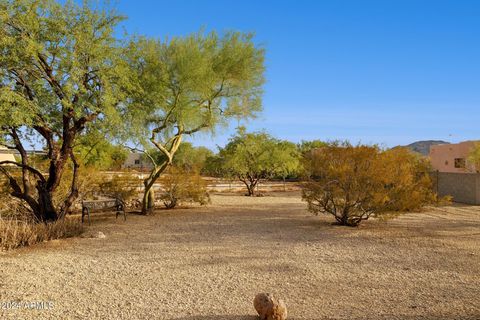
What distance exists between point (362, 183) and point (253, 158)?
1631 centimetres

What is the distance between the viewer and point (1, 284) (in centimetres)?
633

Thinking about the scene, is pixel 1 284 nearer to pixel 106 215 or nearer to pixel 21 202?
pixel 21 202

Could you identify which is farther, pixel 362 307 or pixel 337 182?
pixel 337 182

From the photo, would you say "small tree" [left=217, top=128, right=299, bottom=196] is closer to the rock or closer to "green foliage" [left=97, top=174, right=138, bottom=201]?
"green foliage" [left=97, top=174, right=138, bottom=201]

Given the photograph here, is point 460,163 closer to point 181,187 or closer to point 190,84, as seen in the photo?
Result: point 181,187

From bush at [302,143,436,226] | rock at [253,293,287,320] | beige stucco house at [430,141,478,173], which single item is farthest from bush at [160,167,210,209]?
beige stucco house at [430,141,478,173]

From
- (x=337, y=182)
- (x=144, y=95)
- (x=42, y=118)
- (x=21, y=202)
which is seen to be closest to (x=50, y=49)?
(x=42, y=118)

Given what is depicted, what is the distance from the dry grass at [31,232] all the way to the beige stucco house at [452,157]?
35.5m

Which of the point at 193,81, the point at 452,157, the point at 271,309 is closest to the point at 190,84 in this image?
the point at 193,81

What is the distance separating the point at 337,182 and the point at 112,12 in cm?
779

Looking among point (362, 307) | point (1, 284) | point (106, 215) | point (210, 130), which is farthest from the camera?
point (210, 130)

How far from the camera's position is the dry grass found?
29.0ft

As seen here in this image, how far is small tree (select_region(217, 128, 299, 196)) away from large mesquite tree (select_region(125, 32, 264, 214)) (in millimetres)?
10977

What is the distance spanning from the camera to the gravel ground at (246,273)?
5332mm
